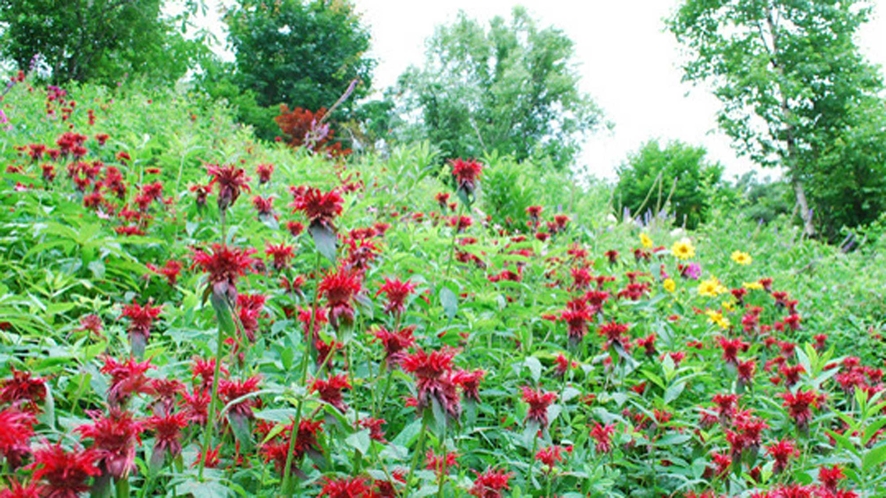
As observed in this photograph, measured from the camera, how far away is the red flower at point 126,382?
2.56 feet

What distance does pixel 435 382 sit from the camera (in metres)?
0.94

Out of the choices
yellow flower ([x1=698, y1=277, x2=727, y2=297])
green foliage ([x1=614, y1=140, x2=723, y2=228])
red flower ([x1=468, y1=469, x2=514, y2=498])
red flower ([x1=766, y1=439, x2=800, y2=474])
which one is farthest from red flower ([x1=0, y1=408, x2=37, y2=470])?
green foliage ([x1=614, y1=140, x2=723, y2=228])

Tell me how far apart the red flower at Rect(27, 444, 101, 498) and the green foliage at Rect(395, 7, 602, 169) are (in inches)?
941

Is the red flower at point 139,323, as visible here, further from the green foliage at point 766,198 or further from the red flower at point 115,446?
the green foliage at point 766,198

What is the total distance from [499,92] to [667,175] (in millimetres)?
12147

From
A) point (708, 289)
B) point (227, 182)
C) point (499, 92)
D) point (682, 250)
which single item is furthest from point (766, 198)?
point (227, 182)

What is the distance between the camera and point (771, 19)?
1862 cm

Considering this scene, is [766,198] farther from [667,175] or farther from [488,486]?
[488,486]

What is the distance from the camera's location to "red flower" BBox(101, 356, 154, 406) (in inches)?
30.7

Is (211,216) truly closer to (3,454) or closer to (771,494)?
(3,454)

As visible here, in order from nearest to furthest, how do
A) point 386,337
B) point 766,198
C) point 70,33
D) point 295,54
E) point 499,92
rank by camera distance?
point 386,337
point 70,33
point 766,198
point 295,54
point 499,92

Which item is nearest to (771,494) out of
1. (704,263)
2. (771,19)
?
(704,263)

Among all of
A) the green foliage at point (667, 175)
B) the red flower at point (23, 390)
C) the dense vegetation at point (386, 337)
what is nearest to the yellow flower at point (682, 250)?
the dense vegetation at point (386, 337)

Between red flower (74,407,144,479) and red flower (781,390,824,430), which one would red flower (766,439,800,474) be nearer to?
red flower (781,390,824,430)
